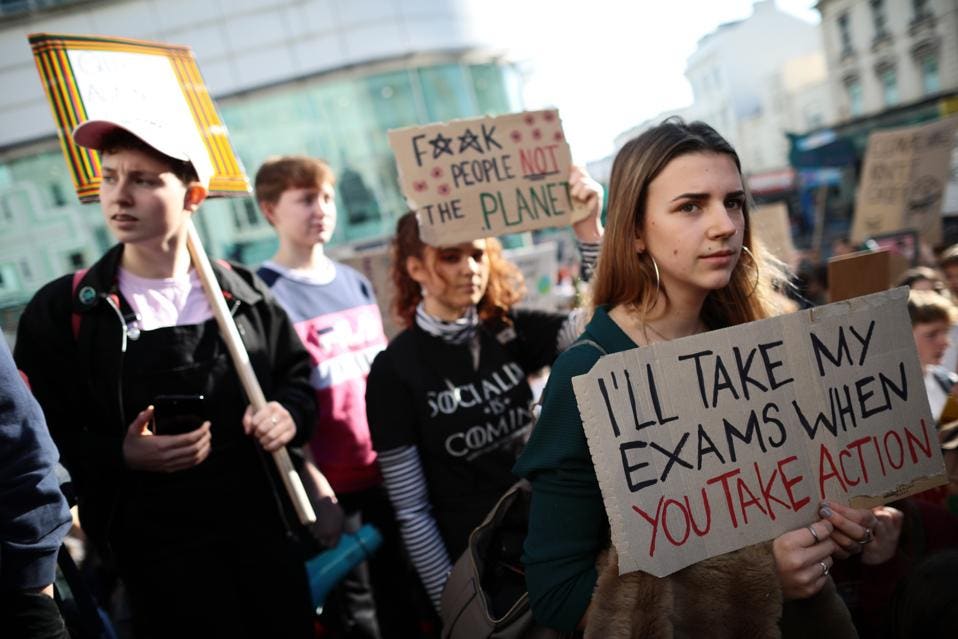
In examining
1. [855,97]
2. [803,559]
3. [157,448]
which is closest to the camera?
[803,559]

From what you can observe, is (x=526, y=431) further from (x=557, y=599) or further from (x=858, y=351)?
(x=858, y=351)

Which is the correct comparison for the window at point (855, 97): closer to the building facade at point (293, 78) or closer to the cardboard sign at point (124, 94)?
the building facade at point (293, 78)

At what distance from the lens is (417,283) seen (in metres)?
2.64

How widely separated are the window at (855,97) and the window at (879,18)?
1891 millimetres

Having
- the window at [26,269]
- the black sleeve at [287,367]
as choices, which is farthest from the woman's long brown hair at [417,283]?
the window at [26,269]

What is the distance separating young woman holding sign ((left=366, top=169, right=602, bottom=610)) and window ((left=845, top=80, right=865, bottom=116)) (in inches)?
1107

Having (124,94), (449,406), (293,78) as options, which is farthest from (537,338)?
(293,78)

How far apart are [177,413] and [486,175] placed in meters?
1.38

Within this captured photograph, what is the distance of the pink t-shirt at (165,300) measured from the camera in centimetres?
208

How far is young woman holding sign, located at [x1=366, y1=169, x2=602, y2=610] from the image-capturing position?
7.25 feet

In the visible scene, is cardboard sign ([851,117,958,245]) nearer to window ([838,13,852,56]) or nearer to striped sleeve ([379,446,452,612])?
striped sleeve ([379,446,452,612])

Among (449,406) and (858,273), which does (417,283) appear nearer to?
(449,406)

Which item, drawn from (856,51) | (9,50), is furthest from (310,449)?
(856,51)

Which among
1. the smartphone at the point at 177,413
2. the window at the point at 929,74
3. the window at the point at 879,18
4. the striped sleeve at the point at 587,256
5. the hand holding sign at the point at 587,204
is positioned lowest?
the smartphone at the point at 177,413
